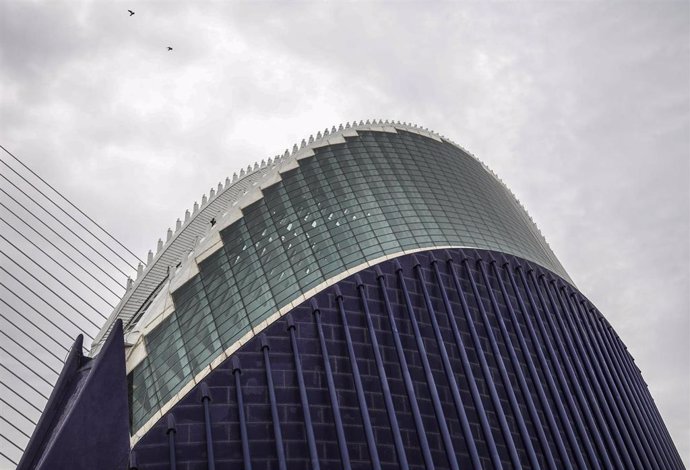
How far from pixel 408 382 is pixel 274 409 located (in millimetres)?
5887

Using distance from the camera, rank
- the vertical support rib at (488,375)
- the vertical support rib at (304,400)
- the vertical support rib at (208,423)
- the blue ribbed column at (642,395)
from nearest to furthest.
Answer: the vertical support rib at (208,423), the vertical support rib at (304,400), the vertical support rib at (488,375), the blue ribbed column at (642,395)

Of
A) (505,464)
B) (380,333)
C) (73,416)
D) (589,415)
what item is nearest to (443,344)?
(380,333)

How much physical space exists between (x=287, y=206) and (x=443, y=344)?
10.9 m

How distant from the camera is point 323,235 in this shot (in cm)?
3891

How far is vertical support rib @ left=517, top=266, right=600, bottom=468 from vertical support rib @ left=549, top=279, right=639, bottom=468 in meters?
1.14

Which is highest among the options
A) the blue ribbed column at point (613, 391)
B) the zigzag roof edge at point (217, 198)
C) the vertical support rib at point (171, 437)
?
the zigzag roof edge at point (217, 198)

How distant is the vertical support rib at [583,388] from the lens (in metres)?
37.1

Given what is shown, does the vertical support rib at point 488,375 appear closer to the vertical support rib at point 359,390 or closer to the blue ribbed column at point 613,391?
the vertical support rib at point 359,390

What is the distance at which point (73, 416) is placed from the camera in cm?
2714

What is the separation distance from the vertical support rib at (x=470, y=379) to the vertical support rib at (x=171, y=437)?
12523 mm

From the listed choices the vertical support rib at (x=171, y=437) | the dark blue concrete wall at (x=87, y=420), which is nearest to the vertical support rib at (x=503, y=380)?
the vertical support rib at (x=171, y=437)

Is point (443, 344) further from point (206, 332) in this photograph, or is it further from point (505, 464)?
point (206, 332)

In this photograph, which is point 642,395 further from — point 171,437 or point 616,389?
point 171,437

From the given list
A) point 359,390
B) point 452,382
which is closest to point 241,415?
point 359,390
